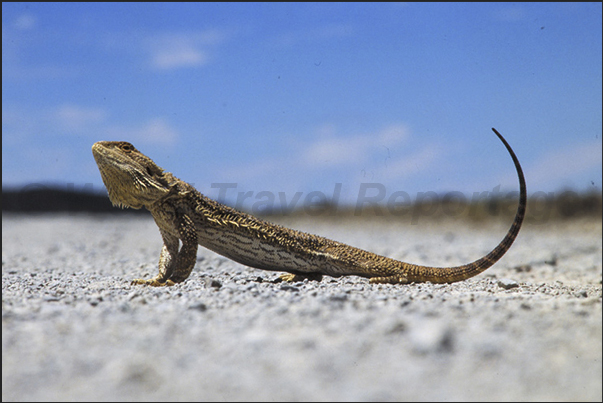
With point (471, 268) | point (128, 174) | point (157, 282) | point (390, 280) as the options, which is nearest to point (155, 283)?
point (157, 282)

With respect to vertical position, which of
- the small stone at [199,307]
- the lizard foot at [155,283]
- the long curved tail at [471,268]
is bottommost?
the lizard foot at [155,283]

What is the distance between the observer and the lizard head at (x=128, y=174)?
264 inches

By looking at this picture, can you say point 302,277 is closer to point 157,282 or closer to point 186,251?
point 186,251

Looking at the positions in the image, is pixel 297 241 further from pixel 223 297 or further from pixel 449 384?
pixel 449 384

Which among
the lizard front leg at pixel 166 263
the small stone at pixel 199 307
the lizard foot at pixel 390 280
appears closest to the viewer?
the small stone at pixel 199 307

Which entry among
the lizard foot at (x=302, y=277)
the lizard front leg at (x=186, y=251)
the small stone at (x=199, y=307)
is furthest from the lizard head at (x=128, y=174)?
the small stone at (x=199, y=307)

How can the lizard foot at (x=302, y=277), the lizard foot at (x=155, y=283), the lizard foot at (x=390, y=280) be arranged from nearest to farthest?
the lizard foot at (x=155, y=283)
the lizard foot at (x=390, y=280)
the lizard foot at (x=302, y=277)

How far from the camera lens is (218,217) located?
22.9ft

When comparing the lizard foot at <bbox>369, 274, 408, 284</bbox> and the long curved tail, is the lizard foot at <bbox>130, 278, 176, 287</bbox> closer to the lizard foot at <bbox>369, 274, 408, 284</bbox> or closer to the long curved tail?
the lizard foot at <bbox>369, 274, 408, 284</bbox>

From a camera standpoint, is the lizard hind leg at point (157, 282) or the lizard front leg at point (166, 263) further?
the lizard front leg at point (166, 263)

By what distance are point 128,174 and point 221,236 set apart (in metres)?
1.40

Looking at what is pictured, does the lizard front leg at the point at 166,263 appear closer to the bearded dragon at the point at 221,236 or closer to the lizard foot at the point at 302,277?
the bearded dragon at the point at 221,236

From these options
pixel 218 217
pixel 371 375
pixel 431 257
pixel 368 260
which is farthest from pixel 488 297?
pixel 431 257

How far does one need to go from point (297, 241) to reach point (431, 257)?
564cm
